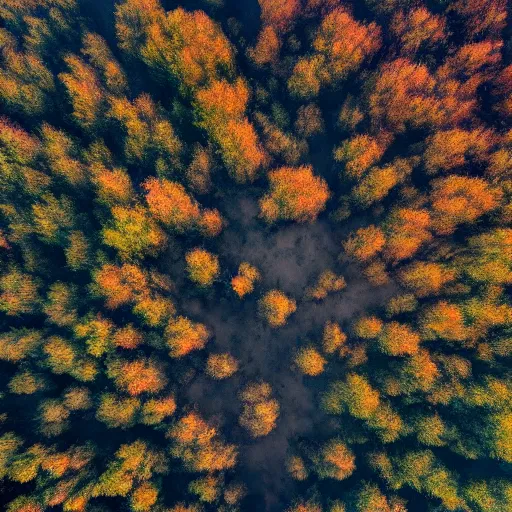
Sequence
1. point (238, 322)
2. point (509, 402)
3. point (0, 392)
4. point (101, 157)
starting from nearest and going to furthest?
point (509, 402), point (0, 392), point (101, 157), point (238, 322)

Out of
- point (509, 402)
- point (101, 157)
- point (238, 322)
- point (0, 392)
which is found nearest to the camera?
point (509, 402)

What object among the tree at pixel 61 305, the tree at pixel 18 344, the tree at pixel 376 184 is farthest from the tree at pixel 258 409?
the tree at pixel 376 184

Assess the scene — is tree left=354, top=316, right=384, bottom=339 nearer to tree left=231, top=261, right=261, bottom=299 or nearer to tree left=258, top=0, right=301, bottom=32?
tree left=231, top=261, right=261, bottom=299

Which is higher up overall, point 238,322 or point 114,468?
point 238,322

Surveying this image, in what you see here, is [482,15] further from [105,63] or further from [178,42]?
[105,63]

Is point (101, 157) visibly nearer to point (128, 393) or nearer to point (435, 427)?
point (128, 393)

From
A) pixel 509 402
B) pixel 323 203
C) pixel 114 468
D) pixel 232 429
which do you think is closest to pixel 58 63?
pixel 323 203

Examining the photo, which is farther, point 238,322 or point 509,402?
point 238,322
